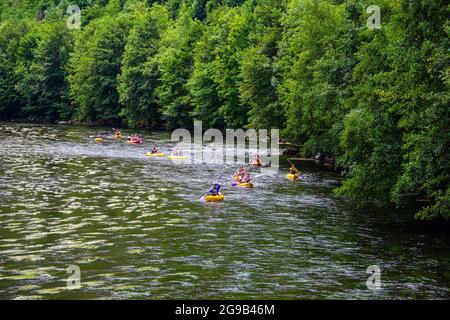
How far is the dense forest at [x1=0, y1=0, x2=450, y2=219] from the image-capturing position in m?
32.3

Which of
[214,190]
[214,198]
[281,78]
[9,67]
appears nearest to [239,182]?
[214,190]

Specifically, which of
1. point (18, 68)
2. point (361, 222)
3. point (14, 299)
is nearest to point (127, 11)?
point (18, 68)

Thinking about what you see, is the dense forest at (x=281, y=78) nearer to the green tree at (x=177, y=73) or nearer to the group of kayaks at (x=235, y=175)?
the green tree at (x=177, y=73)

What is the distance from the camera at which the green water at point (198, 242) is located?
24.2 metres

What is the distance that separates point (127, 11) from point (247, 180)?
133190 millimetres

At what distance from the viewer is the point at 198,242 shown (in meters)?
A: 30.5

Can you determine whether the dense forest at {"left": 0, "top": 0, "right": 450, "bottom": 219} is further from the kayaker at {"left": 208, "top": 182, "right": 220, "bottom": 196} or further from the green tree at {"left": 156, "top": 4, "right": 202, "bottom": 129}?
the kayaker at {"left": 208, "top": 182, "right": 220, "bottom": 196}

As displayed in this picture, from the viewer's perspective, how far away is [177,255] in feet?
92.9

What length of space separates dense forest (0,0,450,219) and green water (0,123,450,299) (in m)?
2.93

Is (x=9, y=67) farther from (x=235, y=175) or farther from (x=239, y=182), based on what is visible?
(x=239, y=182)

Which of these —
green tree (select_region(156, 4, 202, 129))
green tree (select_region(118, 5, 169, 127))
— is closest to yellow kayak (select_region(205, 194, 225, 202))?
green tree (select_region(156, 4, 202, 129))

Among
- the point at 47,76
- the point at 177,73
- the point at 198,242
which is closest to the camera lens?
the point at 198,242

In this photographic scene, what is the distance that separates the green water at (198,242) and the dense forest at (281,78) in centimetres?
293

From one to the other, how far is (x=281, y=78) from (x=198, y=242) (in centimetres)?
4355
